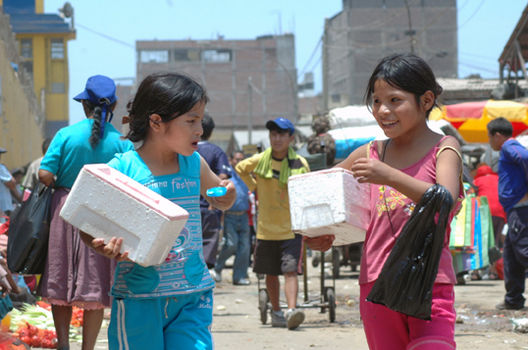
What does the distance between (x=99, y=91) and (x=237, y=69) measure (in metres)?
78.4

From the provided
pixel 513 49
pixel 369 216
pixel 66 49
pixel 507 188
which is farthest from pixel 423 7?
pixel 369 216

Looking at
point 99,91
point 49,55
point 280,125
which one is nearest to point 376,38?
point 49,55

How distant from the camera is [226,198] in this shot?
402cm

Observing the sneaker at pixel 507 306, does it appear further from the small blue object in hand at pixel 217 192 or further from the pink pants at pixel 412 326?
the small blue object in hand at pixel 217 192

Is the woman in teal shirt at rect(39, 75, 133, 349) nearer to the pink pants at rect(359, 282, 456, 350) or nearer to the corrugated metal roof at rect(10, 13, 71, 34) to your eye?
the pink pants at rect(359, 282, 456, 350)

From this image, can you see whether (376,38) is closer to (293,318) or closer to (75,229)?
(293,318)

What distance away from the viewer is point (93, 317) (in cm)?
587

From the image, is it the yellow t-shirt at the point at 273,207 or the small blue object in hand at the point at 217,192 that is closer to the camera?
the small blue object in hand at the point at 217,192

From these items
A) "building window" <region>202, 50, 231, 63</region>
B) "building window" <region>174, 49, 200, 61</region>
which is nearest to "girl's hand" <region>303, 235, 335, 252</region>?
"building window" <region>202, 50, 231, 63</region>

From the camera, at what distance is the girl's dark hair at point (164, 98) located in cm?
365

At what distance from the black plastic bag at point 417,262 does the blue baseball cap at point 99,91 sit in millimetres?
3088

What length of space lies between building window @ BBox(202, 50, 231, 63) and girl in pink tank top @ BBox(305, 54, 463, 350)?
269 ft

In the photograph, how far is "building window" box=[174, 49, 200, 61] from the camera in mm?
85625

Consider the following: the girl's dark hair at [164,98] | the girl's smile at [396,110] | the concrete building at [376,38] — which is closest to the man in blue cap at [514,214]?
the girl's smile at [396,110]
